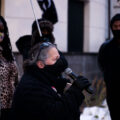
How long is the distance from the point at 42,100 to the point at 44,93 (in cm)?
6

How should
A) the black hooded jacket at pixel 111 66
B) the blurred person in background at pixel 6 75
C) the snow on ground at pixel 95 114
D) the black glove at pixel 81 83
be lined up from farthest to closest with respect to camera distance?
1. the snow on ground at pixel 95 114
2. the black hooded jacket at pixel 111 66
3. the blurred person in background at pixel 6 75
4. the black glove at pixel 81 83

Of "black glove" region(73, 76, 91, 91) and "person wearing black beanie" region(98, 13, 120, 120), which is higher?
"black glove" region(73, 76, 91, 91)

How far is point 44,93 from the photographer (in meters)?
2.50

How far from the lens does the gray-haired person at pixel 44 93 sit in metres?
2.48

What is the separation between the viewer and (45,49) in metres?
2.63

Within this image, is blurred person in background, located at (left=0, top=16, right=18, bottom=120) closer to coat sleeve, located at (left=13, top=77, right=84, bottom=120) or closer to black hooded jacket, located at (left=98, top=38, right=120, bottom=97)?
coat sleeve, located at (left=13, top=77, right=84, bottom=120)

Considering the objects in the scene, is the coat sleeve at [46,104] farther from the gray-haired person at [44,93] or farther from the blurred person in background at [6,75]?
the blurred person in background at [6,75]

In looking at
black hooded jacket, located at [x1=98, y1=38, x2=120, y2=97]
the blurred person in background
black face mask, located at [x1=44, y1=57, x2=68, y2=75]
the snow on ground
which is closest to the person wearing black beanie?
black hooded jacket, located at [x1=98, y1=38, x2=120, y2=97]

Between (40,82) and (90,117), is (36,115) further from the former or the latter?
(90,117)

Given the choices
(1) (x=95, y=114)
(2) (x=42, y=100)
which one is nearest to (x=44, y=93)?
(2) (x=42, y=100)

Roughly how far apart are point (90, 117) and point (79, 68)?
2.77m

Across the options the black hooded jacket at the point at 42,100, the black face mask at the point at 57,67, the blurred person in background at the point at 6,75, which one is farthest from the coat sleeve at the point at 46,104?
the blurred person in background at the point at 6,75

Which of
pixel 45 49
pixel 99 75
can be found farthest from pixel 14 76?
pixel 99 75

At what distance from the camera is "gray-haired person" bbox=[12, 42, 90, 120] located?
2477mm
